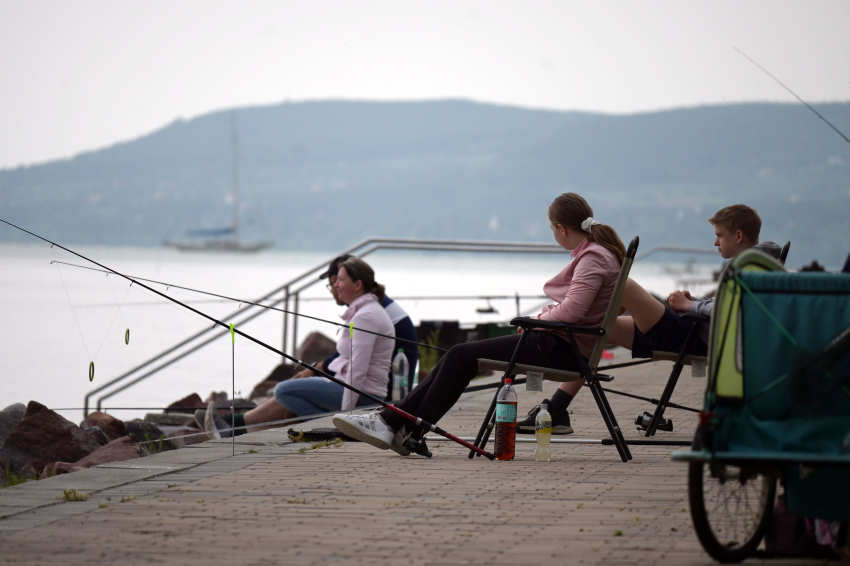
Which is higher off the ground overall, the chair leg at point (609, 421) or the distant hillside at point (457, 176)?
the distant hillside at point (457, 176)

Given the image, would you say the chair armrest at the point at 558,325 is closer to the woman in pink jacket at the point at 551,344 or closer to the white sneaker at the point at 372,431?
the woman in pink jacket at the point at 551,344

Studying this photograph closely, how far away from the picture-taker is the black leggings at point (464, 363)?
13.7 feet

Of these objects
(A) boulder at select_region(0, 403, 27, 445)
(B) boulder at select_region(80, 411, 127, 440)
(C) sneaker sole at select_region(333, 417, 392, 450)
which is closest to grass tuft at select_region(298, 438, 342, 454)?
(C) sneaker sole at select_region(333, 417, 392, 450)

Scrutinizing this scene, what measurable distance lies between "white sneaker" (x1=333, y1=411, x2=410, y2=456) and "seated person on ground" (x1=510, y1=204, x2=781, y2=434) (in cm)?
80

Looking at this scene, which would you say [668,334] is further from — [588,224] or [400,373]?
[400,373]

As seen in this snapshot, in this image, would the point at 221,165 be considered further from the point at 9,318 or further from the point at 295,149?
the point at 9,318

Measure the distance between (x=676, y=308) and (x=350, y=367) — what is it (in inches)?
65.4

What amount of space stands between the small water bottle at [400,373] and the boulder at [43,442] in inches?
69.4

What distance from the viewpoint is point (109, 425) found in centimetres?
707

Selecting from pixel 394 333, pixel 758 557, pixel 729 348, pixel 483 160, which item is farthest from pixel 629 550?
pixel 483 160

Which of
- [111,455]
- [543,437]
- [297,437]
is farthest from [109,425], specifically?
[543,437]

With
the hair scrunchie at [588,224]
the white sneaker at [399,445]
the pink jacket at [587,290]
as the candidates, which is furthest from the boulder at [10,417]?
the hair scrunchie at [588,224]

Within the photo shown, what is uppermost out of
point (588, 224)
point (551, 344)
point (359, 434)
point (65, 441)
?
point (588, 224)

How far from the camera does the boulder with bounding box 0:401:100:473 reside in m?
5.70
